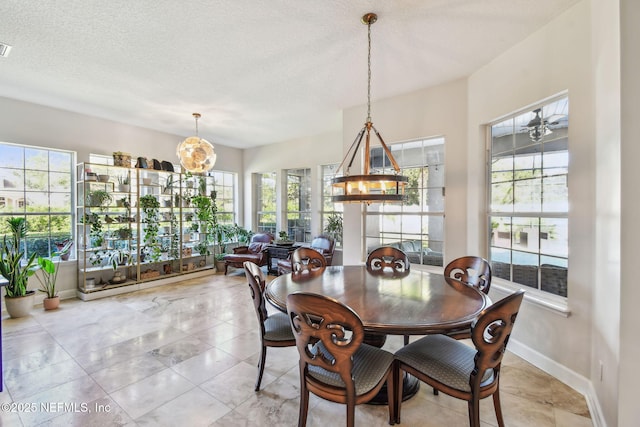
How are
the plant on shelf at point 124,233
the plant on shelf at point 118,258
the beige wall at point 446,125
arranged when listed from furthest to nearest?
the plant on shelf at point 124,233, the plant on shelf at point 118,258, the beige wall at point 446,125

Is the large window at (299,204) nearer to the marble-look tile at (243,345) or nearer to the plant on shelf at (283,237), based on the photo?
the plant on shelf at (283,237)

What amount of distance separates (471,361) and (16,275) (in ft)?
17.6

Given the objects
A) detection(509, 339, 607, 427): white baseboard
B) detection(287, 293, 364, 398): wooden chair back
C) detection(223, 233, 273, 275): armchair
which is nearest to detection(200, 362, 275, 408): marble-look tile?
detection(287, 293, 364, 398): wooden chair back

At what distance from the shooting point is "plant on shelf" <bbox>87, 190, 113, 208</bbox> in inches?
185

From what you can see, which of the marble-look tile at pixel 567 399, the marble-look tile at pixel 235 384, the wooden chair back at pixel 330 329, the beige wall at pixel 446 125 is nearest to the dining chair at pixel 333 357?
the wooden chair back at pixel 330 329

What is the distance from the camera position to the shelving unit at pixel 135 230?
4750mm

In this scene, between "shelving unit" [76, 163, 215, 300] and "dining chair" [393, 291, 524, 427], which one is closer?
"dining chair" [393, 291, 524, 427]

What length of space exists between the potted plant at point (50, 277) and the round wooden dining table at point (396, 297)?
12.0 feet

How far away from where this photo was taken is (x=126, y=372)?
99.4 inches

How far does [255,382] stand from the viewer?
239 centimetres

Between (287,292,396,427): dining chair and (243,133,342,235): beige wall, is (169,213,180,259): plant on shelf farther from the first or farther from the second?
(287,292,396,427): dining chair

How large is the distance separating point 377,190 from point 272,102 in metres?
2.76

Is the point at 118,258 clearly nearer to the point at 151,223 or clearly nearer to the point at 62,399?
the point at 151,223

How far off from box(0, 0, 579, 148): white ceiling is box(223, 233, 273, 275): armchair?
9.79ft
